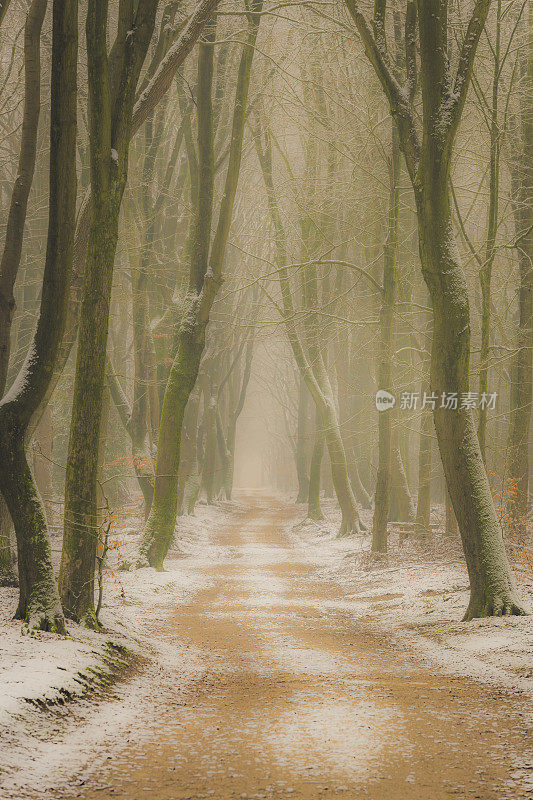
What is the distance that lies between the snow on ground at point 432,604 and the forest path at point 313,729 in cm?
41

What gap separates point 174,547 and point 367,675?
11619 millimetres

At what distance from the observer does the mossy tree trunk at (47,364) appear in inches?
258

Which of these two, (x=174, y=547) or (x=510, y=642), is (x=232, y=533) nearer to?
(x=174, y=547)

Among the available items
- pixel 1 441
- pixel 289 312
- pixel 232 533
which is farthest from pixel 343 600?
pixel 232 533

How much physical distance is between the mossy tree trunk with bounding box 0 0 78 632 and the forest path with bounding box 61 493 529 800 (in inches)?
59.1

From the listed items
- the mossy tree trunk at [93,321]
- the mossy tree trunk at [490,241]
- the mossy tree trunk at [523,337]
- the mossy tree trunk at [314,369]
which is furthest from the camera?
the mossy tree trunk at [314,369]

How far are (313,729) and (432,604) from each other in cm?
594

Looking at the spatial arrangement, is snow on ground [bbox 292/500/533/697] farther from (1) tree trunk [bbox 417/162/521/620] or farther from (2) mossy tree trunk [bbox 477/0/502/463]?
(2) mossy tree trunk [bbox 477/0/502/463]

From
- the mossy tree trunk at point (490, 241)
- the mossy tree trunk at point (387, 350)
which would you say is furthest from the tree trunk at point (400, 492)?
the mossy tree trunk at point (490, 241)

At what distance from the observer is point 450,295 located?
877 centimetres

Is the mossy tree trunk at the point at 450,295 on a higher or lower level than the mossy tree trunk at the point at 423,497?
higher

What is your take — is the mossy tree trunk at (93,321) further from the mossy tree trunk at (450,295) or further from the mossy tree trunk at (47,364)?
the mossy tree trunk at (450,295)

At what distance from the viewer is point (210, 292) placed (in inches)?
550

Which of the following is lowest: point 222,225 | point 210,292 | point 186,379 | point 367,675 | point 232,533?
point 232,533
